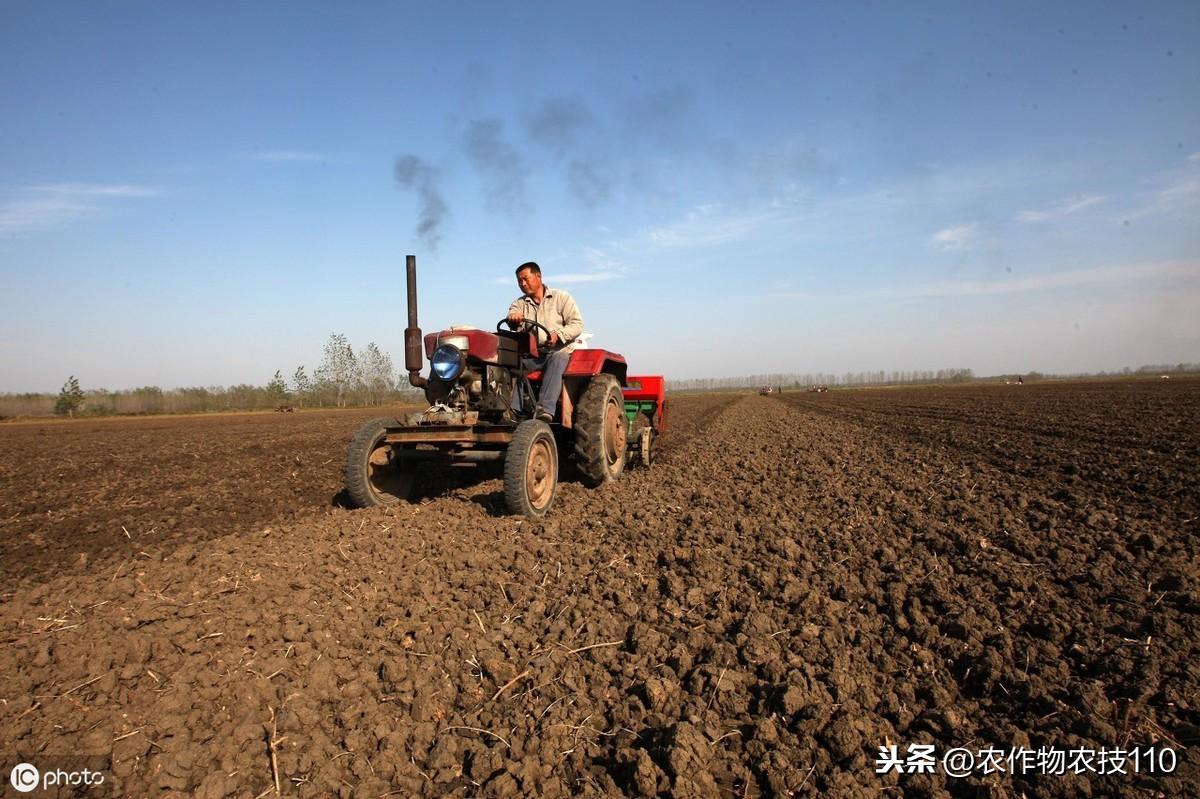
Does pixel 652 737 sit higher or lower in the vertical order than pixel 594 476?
lower

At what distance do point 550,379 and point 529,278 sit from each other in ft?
3.44

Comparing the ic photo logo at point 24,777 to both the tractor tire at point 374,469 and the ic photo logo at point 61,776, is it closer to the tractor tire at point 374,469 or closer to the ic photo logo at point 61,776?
the ic photo logo at point 61,776

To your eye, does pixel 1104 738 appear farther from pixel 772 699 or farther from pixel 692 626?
pixel 692 626

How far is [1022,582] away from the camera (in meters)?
3.63

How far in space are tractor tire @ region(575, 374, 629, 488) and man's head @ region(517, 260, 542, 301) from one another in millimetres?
1077

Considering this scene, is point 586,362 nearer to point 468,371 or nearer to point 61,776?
point 468,371

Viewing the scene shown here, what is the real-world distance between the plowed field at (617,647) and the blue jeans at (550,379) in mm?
Result: 963

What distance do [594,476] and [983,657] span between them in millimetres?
4096

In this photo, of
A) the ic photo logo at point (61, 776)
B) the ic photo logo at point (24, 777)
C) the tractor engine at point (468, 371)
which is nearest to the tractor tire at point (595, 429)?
the tractor engine at point (468, 371)

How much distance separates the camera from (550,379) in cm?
598

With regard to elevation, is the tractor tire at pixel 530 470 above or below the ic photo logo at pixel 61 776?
above

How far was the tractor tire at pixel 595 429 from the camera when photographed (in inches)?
247

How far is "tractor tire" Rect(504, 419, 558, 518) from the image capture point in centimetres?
508

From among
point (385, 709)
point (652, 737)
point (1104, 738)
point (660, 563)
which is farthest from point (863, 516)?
point (385, 709)
